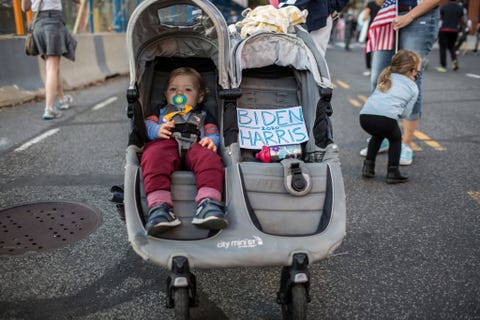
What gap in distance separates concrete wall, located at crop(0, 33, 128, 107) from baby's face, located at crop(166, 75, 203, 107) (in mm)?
5604

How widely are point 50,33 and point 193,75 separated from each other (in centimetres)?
436

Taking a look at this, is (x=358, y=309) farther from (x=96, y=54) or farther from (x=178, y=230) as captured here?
(x=96, y=54)

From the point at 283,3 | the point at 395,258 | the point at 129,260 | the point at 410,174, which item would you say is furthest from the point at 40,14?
the point at 395,258

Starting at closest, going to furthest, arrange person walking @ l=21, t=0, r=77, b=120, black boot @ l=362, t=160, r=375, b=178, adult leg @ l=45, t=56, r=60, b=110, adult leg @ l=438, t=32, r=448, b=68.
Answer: black boot @ l=362, t=160, r=375, b=178 → person walking @ l=21, t=0, r=77, b=120 → adult leg @ l=45, t=56, r=60, b=110 → adult leg @ l=438, t=32, r=448, b=68

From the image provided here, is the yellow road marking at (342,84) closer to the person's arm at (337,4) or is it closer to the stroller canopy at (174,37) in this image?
the person's arm at (337,4)

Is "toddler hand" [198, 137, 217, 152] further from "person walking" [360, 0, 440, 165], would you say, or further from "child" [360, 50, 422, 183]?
"person walking" [360, 0, 440, 165]

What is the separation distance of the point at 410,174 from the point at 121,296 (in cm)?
331

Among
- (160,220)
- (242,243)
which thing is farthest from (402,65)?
(160,220)

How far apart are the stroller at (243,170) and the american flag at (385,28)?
5.66 ft

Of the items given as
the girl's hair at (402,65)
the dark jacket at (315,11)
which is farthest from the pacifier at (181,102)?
the girl's hair at (402,65)

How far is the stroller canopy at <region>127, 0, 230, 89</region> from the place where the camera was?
312cm

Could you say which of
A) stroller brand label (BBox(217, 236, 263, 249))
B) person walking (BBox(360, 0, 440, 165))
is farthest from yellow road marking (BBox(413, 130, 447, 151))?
stroller brand label (BBox(217, 236, 263, 249))

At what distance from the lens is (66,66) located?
9938mm

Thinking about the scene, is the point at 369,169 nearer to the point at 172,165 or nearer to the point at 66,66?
the point at 172,165
